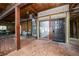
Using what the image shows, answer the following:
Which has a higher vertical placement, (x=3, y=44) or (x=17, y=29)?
(x=17, y=29)

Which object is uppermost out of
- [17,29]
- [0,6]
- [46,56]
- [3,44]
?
[0,6]

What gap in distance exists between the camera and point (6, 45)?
2584 millimetres

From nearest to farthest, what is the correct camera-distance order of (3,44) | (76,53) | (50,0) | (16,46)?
1. (50,0)
2. (76,53)
3. (3,44)
4. (16,46)

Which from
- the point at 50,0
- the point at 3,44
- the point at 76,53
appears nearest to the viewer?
the point at 50,0

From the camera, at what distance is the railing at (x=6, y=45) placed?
2.36m

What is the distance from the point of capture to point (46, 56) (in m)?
2.20

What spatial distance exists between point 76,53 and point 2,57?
5.11ft

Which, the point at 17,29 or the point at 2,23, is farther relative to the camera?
the point at 17,29

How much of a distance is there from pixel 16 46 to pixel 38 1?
1322mm

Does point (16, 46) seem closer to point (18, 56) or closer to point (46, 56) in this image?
point (18, 56)

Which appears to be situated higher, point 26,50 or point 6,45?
point 6,45

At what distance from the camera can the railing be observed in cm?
236

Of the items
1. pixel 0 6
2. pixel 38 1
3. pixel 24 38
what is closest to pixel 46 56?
pixel 24 38

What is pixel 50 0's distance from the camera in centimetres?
214
